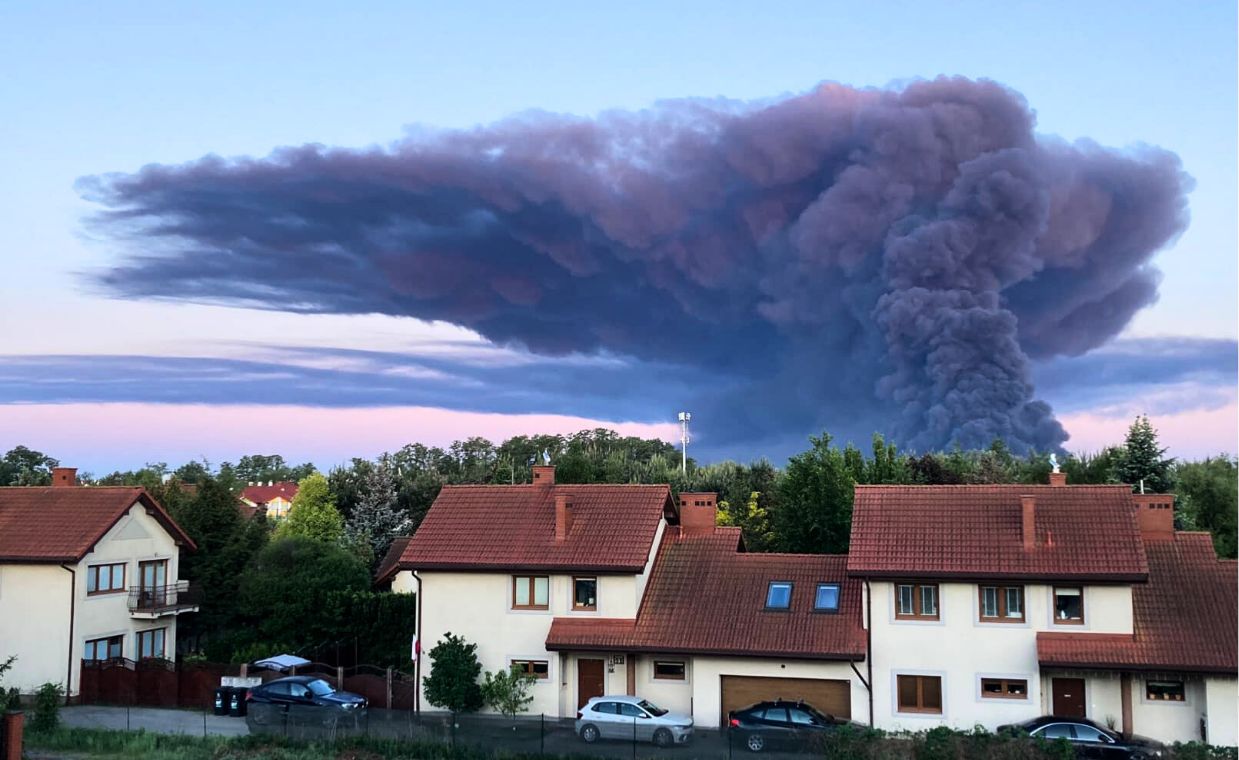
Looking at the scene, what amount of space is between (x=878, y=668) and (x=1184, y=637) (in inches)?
320

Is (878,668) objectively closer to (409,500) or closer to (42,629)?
(42,629)

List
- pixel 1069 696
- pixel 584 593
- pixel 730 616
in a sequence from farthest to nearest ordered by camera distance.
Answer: pixel 584 593
pixel 730 616
pixel 1069 696

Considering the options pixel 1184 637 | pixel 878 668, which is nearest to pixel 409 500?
pixel 878 668

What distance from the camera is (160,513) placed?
1746 inches

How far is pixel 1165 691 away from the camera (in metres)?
29.7

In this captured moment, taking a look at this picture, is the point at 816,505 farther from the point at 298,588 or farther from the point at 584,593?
the point at 298,588

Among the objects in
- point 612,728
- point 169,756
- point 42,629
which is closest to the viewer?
point 169,756

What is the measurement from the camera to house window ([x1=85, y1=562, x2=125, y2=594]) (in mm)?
40594

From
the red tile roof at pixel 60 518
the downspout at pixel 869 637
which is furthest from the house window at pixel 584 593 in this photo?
the red tile roof at pixel 60 518

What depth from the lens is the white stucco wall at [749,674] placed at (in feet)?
104

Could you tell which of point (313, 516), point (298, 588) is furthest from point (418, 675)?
point (313, 516)

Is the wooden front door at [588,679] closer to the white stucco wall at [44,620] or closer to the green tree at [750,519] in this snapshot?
the white stucco wall at [44,620]

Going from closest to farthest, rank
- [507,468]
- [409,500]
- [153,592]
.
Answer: [153,592], [409,500], [507,468]

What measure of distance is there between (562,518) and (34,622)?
19.8 m
